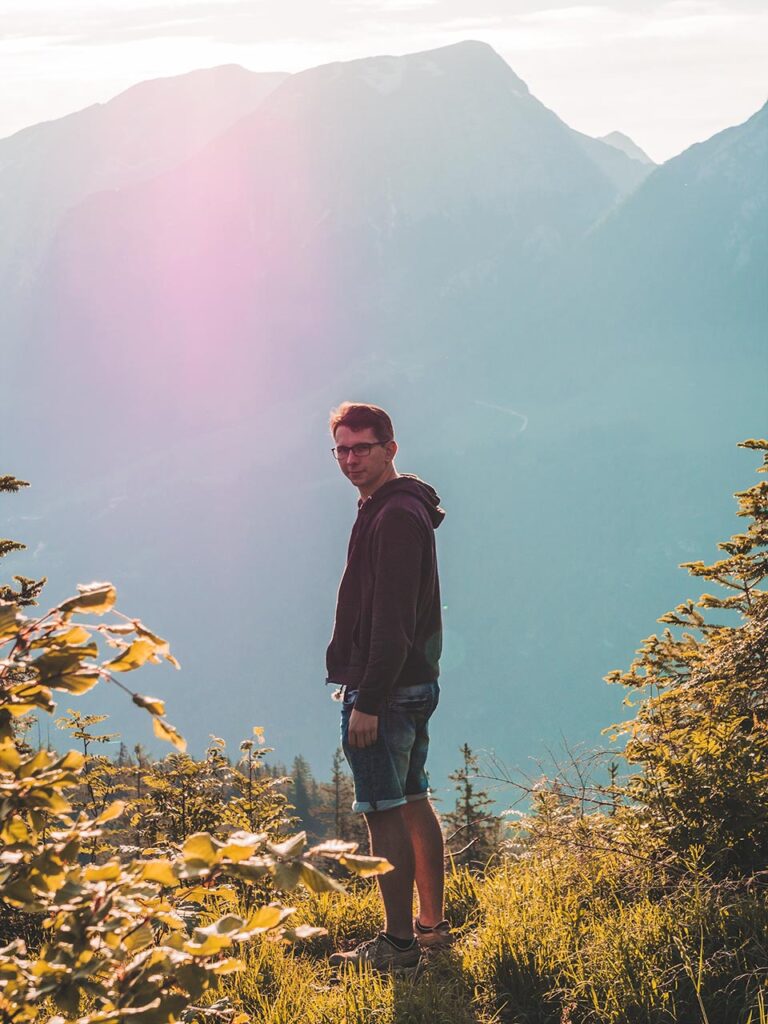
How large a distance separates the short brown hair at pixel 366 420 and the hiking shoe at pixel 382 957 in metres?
2.02

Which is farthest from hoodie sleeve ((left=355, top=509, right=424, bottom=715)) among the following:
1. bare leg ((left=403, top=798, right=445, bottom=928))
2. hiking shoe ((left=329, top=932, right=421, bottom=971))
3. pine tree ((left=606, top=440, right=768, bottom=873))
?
pine tree ((left=606, top=440, right=768, bottom=873))

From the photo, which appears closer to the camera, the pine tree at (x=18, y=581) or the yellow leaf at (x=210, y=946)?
the yellow leaf at (x=210, y=946)

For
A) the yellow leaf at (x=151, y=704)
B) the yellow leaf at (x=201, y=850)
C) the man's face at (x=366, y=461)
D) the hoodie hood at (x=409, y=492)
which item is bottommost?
the yellow leaf at (x=201, y=850)

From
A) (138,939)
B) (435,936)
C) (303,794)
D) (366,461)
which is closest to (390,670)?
(366,461)

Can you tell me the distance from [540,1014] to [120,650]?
7.62 feet

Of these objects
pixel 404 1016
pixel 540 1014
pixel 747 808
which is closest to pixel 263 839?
pixel 404 1016

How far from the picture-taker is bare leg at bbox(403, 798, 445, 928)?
13.6ft

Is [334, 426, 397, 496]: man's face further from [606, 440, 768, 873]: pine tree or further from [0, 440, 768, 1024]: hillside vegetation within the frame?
[606, 440, 768, 873]: pine tree

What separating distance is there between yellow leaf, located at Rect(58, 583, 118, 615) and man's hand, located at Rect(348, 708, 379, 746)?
2.37 m

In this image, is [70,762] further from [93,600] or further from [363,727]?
[363,727]

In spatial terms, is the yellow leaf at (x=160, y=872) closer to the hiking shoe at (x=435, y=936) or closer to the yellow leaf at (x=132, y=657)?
the yellow leaf at (x=132, y=657)

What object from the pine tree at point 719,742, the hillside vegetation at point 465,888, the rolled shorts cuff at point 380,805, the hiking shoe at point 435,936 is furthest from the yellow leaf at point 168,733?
the hiking shoe at point 435,936

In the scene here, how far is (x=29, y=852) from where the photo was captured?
5.46ft

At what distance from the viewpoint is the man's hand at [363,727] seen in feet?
12.6
